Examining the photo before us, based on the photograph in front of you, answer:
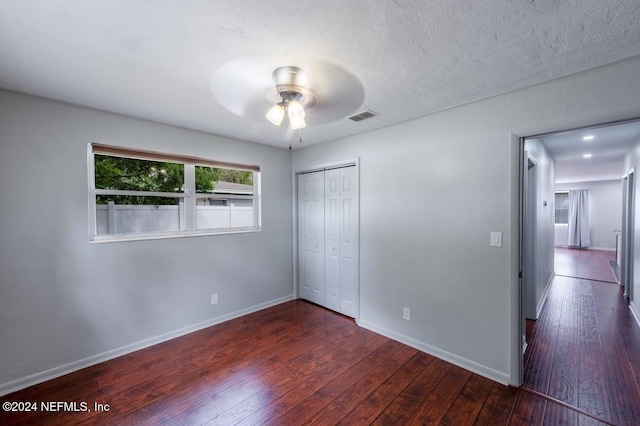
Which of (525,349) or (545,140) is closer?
(525,349)

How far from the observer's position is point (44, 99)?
7.04ft

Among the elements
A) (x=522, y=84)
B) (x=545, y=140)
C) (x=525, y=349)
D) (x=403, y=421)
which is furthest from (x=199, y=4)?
(x=545, y=140)

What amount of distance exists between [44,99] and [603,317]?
6409 millimetres

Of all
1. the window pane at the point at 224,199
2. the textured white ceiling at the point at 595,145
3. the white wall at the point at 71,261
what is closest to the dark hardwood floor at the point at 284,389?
the white wall at the point at 71,261

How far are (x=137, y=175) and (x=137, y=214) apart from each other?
0.40 m

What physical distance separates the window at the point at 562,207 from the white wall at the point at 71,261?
11.8m

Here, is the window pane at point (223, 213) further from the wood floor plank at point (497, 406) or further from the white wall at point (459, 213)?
the wood floor plank at point (497, 406)

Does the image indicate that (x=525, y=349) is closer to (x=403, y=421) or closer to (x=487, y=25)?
(x=403, y=421)

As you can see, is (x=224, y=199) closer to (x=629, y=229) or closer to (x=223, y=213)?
(x=223, y=213)

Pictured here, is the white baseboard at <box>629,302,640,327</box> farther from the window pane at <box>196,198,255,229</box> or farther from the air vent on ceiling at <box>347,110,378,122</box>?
the window pane at <box>196,198,255,229</box>

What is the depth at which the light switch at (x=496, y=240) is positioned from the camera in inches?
83.2

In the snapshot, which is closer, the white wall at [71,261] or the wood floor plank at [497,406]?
the wood floor plank at [497,406]

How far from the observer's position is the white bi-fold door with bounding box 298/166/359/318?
3.31m

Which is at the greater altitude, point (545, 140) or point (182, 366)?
point (545, 140)
